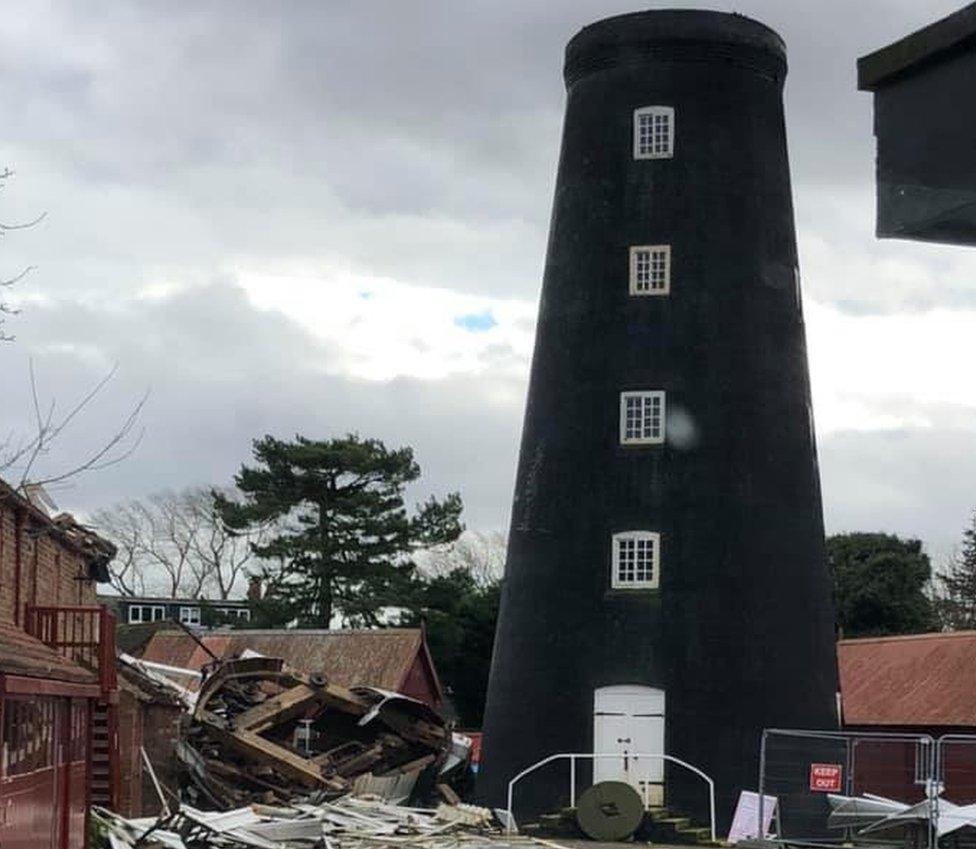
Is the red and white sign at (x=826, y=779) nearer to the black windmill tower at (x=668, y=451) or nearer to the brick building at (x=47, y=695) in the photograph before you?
the black windmill tower at (x=668, y=451)

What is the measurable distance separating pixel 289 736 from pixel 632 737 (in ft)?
25.8

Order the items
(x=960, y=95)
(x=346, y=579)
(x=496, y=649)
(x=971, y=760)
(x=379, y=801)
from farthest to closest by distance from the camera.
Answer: (x=346, y=579) < (x=496, y=649) < (x=379, y=801) < (x=971, y=760) < (x=960, y=95)

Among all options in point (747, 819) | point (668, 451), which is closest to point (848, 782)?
Result: point (747, 819)

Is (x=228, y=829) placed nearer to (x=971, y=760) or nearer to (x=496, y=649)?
(x=496, y=649)

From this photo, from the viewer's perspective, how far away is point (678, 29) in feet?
117

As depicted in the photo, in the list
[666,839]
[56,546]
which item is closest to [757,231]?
[666,839]

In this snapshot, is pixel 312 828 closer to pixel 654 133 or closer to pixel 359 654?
pixel 654 133

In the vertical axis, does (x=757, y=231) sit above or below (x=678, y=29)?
below

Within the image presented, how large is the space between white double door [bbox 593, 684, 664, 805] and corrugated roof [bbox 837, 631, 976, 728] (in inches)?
290

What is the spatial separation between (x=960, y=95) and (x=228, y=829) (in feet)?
81.2

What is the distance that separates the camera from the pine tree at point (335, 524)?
197ft

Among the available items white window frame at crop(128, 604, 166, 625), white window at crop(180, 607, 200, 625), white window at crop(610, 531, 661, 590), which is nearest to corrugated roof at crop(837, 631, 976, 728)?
white window at crop(610, 531, 661, 590)

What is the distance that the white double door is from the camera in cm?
3281

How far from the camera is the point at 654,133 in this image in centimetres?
3553
